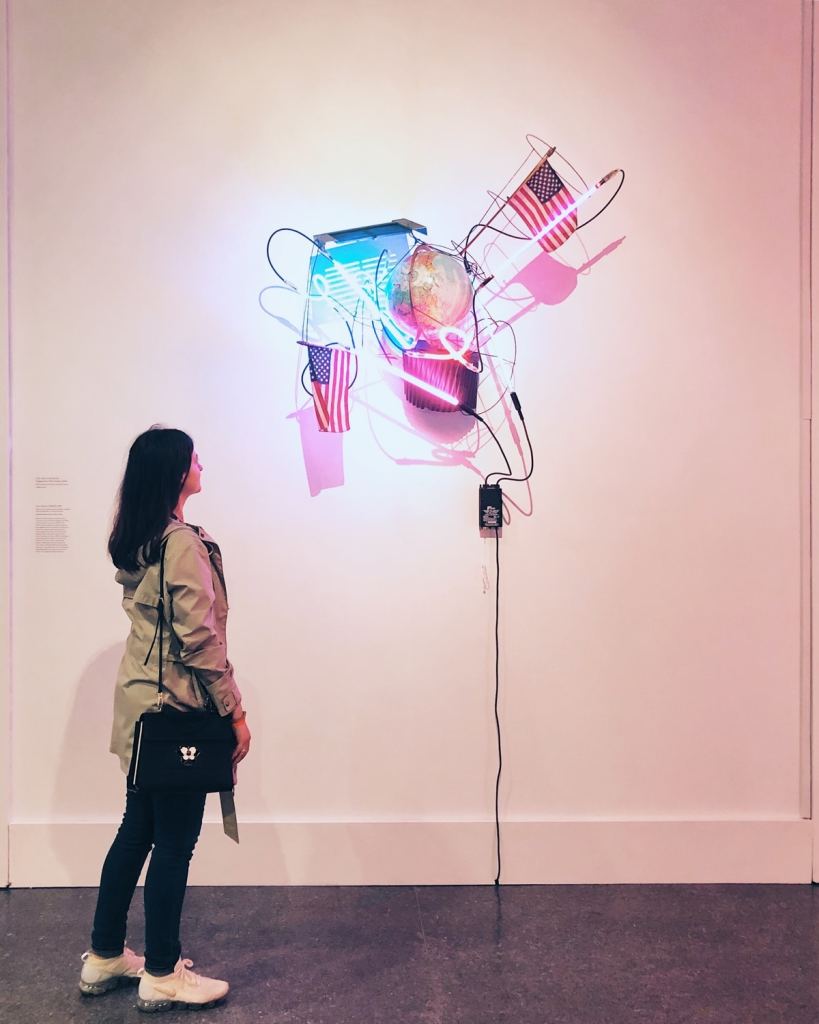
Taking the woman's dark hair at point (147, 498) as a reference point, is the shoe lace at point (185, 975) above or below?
below

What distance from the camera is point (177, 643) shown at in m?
2.13

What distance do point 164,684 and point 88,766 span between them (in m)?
1.09

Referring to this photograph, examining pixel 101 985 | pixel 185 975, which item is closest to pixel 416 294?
pixel 185 975

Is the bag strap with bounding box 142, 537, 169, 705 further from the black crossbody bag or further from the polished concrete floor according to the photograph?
the polished concrete floor

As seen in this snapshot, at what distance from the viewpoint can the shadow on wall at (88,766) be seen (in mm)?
2924

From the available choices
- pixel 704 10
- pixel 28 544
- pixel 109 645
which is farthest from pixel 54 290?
pixel 704 10

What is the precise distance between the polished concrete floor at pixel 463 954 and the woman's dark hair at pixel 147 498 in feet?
3.89

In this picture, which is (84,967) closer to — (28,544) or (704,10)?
(28,544)

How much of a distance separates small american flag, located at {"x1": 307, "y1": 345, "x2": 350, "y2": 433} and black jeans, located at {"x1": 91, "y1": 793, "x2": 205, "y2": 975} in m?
1.31

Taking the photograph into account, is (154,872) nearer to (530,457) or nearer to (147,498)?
(147,498)

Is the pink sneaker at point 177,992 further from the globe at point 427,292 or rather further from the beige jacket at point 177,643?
the globe at point 427,292

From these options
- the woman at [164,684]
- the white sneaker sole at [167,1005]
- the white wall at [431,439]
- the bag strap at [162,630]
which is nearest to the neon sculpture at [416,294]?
the white wall at [431,439]

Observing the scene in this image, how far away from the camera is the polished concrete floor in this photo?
2129 mm

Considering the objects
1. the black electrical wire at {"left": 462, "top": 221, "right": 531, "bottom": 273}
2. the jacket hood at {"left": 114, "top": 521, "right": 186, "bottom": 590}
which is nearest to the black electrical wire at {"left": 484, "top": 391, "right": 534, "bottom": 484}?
the black electrical wire at {"left": 462, "top": 221, "right": 531, "bottom": 273}
